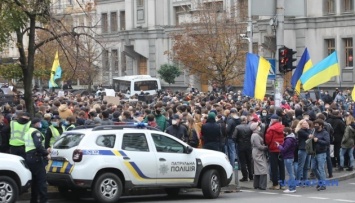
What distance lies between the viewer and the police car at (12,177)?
17.3m

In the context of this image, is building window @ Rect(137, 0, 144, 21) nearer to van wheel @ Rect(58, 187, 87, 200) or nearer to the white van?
the white van

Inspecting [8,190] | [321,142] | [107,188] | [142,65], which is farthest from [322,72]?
[142,65]

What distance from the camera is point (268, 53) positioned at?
180ft

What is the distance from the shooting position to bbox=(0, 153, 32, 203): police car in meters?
17.3

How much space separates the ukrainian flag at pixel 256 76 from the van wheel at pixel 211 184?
28.0ft

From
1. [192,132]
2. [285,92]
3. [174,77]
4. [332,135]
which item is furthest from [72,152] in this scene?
[174,77]

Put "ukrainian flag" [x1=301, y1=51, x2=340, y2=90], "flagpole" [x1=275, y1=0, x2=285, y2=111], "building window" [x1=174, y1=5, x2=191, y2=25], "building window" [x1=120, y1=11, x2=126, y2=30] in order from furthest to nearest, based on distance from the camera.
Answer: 1. "building window" [x1=120, y1=11, x2=126, y2=30]
2. "building window" [x1=174, y1=5, x2=191, y2=25]
3. "ukrainian flag" [x1=301, y1=51, x2=340, y2=90]
4. "flagpole" [x1=275, y1=0, x2=285, y2=111]

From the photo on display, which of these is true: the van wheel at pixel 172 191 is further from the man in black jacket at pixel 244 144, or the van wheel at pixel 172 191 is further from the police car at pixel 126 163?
the man in black jacket at pixel 244 144

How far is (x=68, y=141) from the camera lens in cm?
1841

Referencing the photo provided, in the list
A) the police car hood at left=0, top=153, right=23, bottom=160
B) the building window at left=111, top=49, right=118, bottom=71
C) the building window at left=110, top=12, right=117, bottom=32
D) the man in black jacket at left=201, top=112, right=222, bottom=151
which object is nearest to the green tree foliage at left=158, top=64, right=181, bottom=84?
the building window at left=111, top=49, right=118, bottom=71

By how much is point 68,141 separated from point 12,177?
Answer: 1.53 meters

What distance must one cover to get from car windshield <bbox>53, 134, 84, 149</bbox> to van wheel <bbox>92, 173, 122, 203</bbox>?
0.89 metres

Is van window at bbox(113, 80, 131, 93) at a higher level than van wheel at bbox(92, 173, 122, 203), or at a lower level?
higher

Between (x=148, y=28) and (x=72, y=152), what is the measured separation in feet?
159
